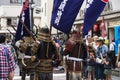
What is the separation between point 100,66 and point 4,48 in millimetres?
7203

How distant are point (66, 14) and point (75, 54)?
1000mm

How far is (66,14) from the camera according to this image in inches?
418

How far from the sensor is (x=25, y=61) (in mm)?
12820

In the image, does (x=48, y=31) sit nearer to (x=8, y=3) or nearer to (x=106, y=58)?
(x=106, y=58)

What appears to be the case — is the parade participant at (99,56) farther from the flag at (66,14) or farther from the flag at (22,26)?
the flag at (66,14)

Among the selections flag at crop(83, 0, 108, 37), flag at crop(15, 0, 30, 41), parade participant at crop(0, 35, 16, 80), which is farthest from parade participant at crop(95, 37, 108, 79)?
parade participant at crop(0, 35, 16, 80)

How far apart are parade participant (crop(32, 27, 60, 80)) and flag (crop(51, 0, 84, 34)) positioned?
0.41m

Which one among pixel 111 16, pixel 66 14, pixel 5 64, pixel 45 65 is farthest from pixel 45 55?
pixel 111 16

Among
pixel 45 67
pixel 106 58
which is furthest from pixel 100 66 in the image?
pixel 45 67

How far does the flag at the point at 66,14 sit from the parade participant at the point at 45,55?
415 millimetres

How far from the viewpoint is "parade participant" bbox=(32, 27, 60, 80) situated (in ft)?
35.5

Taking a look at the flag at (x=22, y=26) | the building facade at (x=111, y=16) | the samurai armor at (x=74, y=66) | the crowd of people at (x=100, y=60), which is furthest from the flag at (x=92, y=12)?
the building facade at (x=111, y=16)

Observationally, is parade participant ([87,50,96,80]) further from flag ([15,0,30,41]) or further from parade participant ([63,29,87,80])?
parade participant ([63,29,87,80])

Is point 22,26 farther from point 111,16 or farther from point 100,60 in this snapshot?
point 111,16
